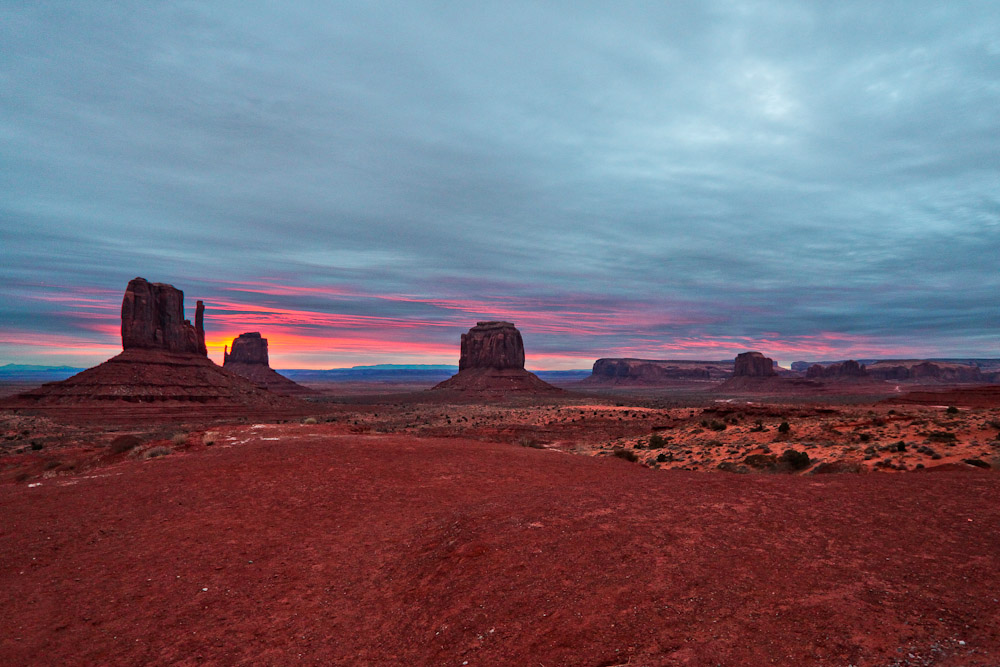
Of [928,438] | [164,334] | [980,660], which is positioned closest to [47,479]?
[980,660]

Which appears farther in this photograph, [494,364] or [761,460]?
[494,364]

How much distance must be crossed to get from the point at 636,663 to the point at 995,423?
23801mm

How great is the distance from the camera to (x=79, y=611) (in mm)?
7656

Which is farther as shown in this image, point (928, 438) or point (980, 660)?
point (928, 438)

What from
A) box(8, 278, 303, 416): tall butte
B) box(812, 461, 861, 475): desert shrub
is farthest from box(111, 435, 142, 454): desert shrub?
box(8, 278, 303, 416): tall butte

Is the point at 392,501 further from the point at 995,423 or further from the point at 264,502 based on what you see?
the point at 995,423

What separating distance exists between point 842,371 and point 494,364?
142m

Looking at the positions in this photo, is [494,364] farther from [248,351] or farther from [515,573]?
[515,573]

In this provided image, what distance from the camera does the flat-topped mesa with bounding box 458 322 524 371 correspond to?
147375mm

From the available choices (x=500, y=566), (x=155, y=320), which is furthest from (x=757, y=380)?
(x=500, y=566)

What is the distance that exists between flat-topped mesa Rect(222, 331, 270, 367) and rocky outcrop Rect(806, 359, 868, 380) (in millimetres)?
207394

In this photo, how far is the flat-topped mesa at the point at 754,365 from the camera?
18262 cm

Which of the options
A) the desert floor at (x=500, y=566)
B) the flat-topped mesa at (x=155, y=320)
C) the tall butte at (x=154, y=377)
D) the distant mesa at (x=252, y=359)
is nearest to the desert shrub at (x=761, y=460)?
the desert floor at (x=500, y=566)

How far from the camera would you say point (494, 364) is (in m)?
147
